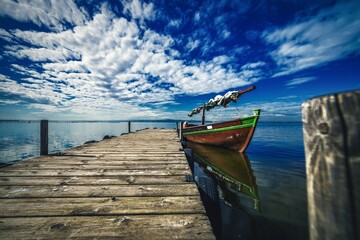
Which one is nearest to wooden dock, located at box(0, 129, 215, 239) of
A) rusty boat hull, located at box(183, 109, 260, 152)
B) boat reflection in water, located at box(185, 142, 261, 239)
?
boat reflection in water, located at box(185, 142, 261, 239)

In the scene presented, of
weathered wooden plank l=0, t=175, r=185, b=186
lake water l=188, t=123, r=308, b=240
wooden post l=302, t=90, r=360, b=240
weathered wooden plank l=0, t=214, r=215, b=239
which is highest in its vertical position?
wooden post l=302, t=90, r=360, b=240

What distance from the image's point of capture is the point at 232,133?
1209 centimetres

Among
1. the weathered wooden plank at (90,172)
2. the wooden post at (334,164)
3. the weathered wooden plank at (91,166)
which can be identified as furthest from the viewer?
the weathered wooden plank at (91,166)

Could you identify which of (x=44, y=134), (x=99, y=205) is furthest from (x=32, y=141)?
(x=99, y=205)

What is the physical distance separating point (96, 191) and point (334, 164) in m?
2.66

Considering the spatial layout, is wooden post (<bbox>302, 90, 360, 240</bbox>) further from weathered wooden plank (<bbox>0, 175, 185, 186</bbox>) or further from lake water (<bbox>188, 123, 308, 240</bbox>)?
lake water (<bbox>188, 123, 308, 240</bbox>)

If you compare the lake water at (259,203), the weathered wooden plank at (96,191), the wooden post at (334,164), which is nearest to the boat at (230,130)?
the lake water at (259,203)

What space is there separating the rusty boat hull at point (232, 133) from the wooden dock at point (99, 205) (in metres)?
9.02

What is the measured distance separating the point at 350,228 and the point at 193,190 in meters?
1.83

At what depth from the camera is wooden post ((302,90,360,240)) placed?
733mm

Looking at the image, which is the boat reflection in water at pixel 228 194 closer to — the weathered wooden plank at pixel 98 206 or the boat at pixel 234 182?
the boat at pixel 234 182

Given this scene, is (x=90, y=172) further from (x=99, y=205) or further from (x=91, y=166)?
(x=99, y=205)

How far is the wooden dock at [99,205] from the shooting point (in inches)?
59.9

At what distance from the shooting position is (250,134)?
11.2 m
